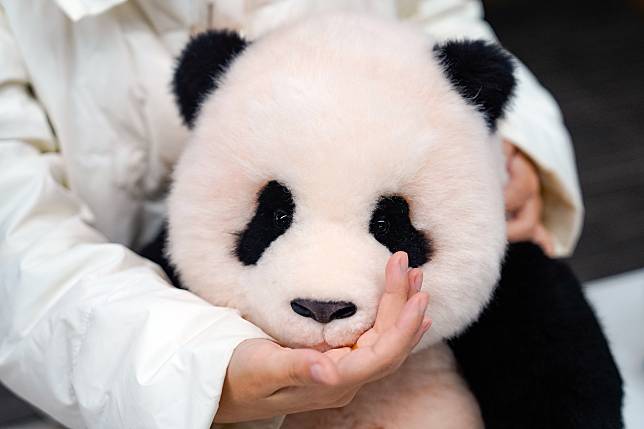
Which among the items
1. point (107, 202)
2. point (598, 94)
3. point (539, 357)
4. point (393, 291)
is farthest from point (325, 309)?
point (598, 94)

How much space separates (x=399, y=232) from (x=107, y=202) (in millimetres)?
381

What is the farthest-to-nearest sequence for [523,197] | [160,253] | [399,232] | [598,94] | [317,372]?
1. [598,94]
2. [523,197]
3. [160,253]
4. [399,232]
5. [317,372]

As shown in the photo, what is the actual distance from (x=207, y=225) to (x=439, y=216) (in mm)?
170

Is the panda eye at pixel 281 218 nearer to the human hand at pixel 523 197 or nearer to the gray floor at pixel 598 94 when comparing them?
the human hand at pixel 523 197

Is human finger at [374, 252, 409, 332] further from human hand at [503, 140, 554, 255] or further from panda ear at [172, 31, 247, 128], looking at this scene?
human hand at [503, 140, 554, 255]

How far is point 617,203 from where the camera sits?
1.92 metres

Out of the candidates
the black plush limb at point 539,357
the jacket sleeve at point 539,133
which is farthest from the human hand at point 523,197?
the black plush limb at point 539,357

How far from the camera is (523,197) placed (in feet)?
2.82

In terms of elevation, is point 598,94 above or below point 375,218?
below

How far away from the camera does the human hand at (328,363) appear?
0.47 metres

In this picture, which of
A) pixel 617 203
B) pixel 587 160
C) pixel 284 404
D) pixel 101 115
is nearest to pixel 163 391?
pixel 284 404

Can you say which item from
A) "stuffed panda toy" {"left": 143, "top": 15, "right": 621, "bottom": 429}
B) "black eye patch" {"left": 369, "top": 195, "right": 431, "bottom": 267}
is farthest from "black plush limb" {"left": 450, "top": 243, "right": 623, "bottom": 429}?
"black eye patch" {"left": 369, "top": 195, "right": 431, "bottom": 267}

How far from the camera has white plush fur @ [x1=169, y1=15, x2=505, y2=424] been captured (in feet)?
1.77

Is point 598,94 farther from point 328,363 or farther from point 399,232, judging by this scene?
point 328,363
